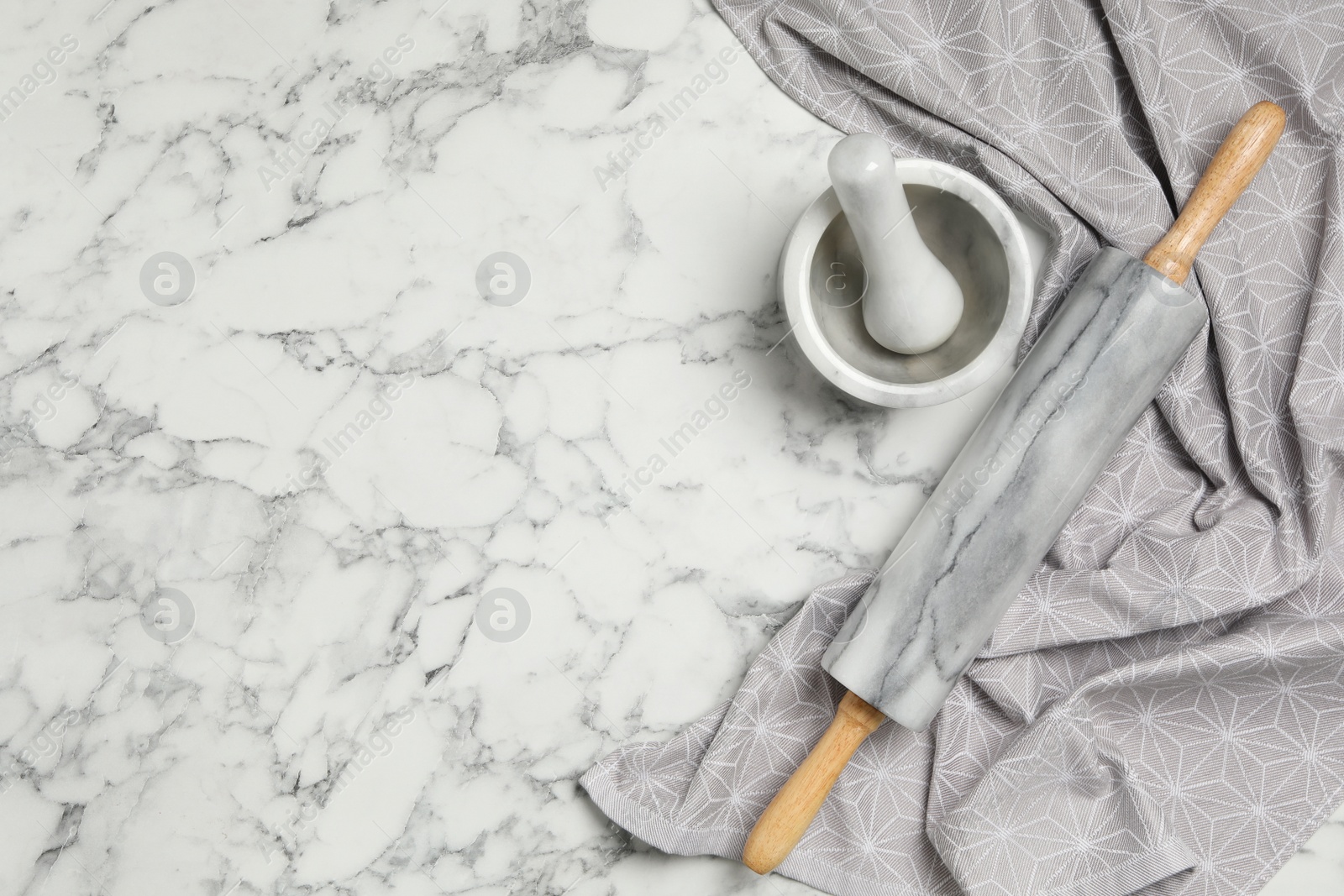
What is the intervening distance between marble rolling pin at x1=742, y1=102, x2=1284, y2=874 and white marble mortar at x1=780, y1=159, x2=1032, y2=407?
A: 0.05 metres

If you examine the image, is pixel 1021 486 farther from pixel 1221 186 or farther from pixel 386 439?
pixel 386 439

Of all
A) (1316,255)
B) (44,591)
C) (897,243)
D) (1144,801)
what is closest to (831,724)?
(1144,801)

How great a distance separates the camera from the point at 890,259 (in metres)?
0.73

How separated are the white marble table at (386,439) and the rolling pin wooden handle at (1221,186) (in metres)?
0.20

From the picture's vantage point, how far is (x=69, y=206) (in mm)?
875

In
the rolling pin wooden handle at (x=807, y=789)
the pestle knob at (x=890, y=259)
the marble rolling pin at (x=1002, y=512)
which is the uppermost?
the pestle knob at (x=890, y=259)

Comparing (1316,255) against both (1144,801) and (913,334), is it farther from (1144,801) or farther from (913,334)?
(1144,801)

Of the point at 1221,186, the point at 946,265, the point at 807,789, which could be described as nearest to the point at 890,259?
the point at 946,265

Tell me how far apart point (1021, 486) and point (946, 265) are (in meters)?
0.22

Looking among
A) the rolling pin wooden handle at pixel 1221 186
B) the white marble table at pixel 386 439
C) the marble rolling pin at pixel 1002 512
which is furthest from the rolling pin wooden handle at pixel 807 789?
the rolling pin wooden handle at pixel 1221 186

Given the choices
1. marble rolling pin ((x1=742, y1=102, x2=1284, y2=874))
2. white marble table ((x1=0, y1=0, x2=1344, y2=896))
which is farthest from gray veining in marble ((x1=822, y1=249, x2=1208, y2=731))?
white marble table ((x1=0, y1=0, x2=1344, y2=896))

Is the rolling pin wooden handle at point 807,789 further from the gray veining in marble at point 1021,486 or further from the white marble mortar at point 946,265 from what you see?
the white marble mortar at point 946,265

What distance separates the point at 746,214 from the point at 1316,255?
1.64ft

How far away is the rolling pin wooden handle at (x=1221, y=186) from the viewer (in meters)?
0.78
